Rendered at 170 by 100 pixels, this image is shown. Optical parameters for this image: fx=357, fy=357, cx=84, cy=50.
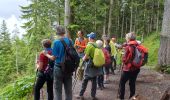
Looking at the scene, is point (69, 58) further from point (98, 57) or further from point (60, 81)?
point (98, 57)

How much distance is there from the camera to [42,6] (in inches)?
866

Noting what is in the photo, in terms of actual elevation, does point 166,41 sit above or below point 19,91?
above

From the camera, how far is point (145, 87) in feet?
39.2

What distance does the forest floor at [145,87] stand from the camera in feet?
35.1

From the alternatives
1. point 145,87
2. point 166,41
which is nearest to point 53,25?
point 166,41

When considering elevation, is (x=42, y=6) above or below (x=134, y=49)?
above

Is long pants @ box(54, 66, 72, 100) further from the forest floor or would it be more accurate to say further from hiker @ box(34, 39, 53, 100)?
the forest floor

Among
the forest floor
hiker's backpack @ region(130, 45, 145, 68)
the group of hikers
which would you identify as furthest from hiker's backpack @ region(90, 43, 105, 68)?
the forest floor

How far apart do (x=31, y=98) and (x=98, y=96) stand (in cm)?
203

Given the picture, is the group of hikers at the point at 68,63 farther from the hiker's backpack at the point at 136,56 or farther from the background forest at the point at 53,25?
the background forest at the point at 53,25

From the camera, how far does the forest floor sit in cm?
1071

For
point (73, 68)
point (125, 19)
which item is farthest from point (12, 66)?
point (73, 68)

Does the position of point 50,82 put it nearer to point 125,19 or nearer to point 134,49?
point 134,49

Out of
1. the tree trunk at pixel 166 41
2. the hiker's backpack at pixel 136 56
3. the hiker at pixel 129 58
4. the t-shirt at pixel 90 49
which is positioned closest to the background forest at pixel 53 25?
the t-shirt at pixel 90 49
